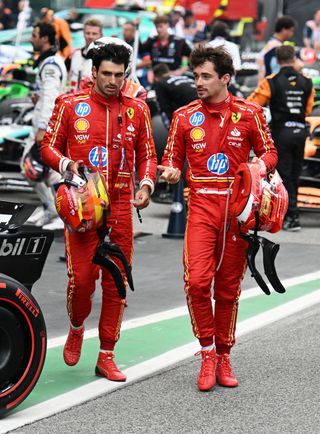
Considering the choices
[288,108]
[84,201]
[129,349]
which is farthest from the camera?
[288,108]

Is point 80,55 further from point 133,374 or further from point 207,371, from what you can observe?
point 207,371

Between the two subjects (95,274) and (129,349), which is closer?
(95,274)

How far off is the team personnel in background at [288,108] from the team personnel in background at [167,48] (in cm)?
599

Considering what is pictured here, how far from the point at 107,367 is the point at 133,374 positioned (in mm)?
192

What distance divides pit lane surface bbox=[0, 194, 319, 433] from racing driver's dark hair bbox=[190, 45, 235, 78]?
1.80m

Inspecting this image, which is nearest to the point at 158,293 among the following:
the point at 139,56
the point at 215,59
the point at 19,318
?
the point at 215,59

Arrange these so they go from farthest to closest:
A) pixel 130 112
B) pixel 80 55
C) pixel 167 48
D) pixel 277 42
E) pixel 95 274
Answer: pixel 167 48 < pixel 277 42 < pixel 80 55 < pixel 130 112 < pixel 95 274

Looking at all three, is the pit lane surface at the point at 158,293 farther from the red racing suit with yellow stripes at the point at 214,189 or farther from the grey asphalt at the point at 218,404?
the red racing suit with yellow stripes at the point at 214,189

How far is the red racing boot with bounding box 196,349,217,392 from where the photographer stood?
7121mm

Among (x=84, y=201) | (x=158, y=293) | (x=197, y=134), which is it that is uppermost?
(x=197, y=134)

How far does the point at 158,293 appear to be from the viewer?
10398 mm

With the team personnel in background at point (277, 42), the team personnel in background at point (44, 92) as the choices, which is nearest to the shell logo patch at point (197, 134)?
the team personnel in background at point (44, 92)

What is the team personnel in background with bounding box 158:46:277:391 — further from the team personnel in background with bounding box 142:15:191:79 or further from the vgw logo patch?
the team personnel in background with bounding box 142:15:191:79

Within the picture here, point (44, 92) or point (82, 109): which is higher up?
point (82, 109)
